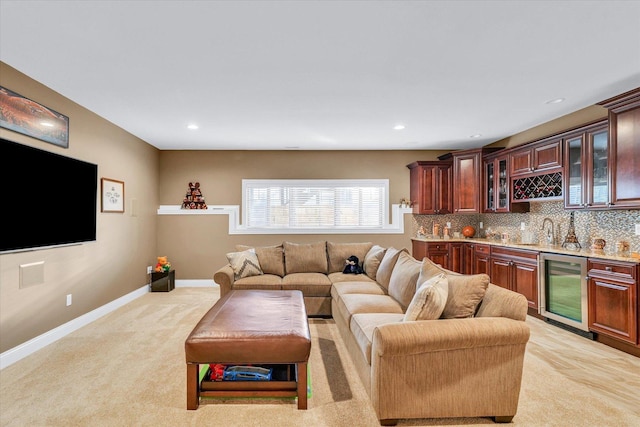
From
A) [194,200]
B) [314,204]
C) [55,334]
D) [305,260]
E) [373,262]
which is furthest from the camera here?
[314,204]

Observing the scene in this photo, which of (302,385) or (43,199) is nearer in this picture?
(302,385)

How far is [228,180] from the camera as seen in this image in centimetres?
631

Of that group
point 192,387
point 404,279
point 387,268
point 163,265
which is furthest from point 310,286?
point 163,265

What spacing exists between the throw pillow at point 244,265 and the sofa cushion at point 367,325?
2074 mm

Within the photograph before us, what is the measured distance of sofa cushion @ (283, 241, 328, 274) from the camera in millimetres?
4789

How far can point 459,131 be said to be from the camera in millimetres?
5082

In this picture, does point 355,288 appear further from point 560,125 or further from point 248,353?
point 560,125

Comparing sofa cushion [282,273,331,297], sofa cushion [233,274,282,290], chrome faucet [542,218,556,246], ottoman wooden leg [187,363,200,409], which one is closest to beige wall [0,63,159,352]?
sofa cushion [233,274,282,290]

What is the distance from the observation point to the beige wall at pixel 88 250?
301cm

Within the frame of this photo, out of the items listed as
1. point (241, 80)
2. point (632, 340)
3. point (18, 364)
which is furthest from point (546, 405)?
point (18, 364)

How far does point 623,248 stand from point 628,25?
244 cm

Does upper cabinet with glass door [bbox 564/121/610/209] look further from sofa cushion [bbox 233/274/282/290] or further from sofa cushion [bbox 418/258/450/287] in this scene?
sofa cushion [bbox 233/274/282/290]

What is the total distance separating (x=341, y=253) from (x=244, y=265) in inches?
55.2

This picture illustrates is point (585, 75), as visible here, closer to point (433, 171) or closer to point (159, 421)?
point (433, 171)
